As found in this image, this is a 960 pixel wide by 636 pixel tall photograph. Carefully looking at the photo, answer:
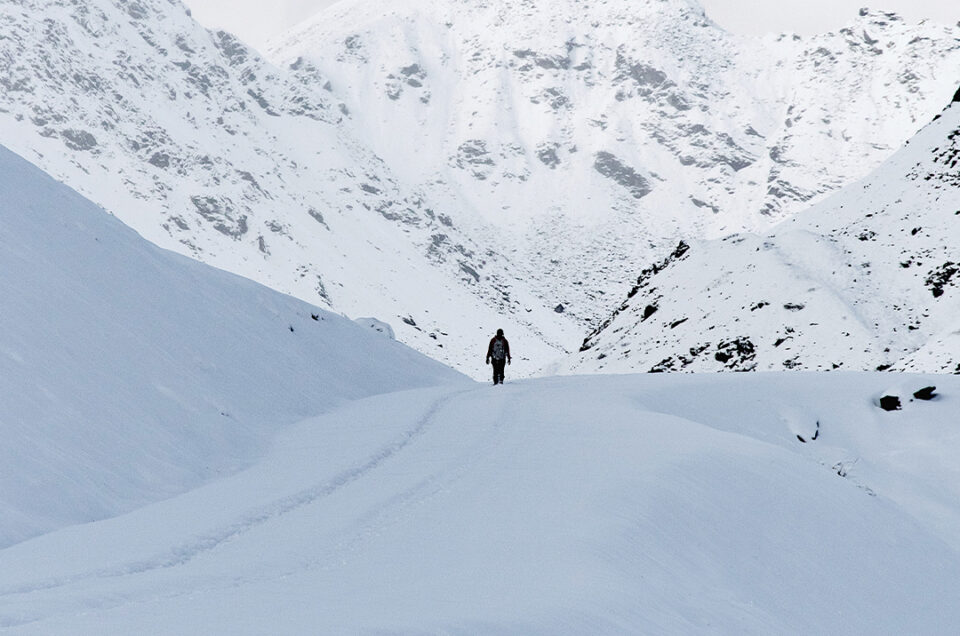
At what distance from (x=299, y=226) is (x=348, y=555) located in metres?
160

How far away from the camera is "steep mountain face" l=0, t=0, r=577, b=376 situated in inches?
5620

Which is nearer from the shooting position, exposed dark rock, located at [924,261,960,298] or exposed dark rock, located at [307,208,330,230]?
exposed dark rock, located at [924,261,960,298]

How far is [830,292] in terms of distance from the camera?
3959 centimetres

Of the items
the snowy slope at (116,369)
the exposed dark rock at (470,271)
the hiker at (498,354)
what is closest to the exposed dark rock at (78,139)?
the exposed dark rock at (470,271)

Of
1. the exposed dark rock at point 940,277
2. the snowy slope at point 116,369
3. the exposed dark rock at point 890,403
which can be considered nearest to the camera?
the snowy slope at point 116,369

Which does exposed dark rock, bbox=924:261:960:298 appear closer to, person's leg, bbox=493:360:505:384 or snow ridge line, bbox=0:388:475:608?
person's leg, bbox=493:360:505:384

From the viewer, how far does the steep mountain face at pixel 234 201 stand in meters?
143

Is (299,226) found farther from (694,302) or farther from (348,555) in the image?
(348,555)

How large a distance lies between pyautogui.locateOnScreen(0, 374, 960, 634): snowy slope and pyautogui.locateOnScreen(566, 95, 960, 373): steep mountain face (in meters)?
17.7

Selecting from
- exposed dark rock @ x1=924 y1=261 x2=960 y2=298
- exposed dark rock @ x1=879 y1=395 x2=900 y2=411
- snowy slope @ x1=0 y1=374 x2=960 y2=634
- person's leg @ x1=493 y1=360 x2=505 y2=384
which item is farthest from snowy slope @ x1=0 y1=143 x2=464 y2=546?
exposed dark rock @ x1=924 y1=261 x2=960 y2=298

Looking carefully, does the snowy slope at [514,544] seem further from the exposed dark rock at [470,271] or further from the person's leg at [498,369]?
the exposed dark rock at [470,271]

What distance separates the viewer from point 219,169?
174 meters

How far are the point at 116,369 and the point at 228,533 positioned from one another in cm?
658

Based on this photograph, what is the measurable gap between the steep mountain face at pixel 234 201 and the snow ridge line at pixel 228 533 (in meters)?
106
